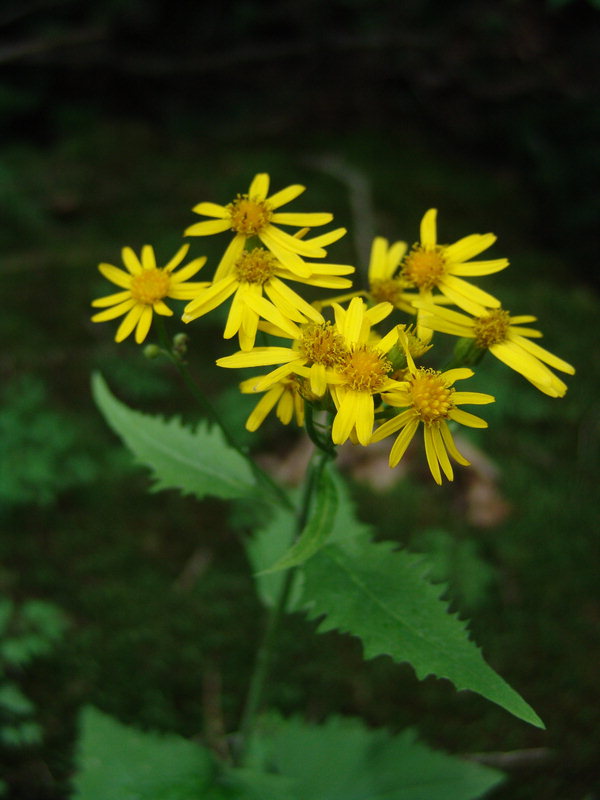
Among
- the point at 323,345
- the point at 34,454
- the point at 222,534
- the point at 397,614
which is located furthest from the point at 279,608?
the point at 34,454

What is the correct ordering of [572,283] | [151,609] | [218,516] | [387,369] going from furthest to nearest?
[572,283], [218,516], [151,609], [387,369]

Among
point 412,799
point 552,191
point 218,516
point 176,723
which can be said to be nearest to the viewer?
point 412,799

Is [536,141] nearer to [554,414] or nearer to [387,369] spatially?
[554,414]

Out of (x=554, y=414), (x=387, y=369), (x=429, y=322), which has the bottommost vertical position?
(x=387, y=369)

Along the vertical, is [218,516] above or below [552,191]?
below

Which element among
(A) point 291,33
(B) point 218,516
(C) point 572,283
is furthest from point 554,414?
(A) point 291,33

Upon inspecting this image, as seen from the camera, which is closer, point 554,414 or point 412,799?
point 412,799
